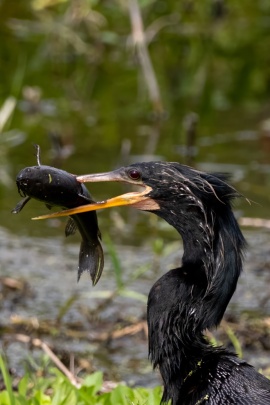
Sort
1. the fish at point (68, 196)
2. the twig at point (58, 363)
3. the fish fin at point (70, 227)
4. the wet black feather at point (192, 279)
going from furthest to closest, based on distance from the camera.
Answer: the twig at point (58, 363)
the fish fin at point (70, 227)
the fish at point (68, 196)
the wet black feather at point (192, 279)

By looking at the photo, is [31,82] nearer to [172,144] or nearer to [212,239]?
[172,144]

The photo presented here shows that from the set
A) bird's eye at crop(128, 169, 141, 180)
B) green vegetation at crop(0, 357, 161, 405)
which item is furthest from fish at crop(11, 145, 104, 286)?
green vegetation at crop(0, 357, 161, 405)

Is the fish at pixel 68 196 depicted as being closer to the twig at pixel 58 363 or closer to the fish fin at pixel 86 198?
the fish fin at pixel 86 198

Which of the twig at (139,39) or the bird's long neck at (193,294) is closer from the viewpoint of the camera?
the bird's long neck at (193,294)

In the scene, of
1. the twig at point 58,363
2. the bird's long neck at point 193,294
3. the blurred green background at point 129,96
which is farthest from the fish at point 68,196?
the blurred green background at point 129,96

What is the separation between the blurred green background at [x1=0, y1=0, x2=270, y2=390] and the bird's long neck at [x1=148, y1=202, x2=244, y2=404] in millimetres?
2906

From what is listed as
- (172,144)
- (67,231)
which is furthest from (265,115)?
(67,231)

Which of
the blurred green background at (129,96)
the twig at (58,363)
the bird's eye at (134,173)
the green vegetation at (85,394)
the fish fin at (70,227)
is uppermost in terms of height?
the bird's eye at (134,173)

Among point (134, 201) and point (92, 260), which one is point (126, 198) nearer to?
point (134, 201)

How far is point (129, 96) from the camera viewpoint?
13977 mm

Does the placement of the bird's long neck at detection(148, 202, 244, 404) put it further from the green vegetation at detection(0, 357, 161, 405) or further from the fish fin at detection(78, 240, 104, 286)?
the green vegetation at detection(0, 357, 161, 405)

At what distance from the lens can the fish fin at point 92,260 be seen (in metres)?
4.67

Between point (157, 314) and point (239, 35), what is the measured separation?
1339 cm

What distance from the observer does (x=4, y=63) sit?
1550 cm
